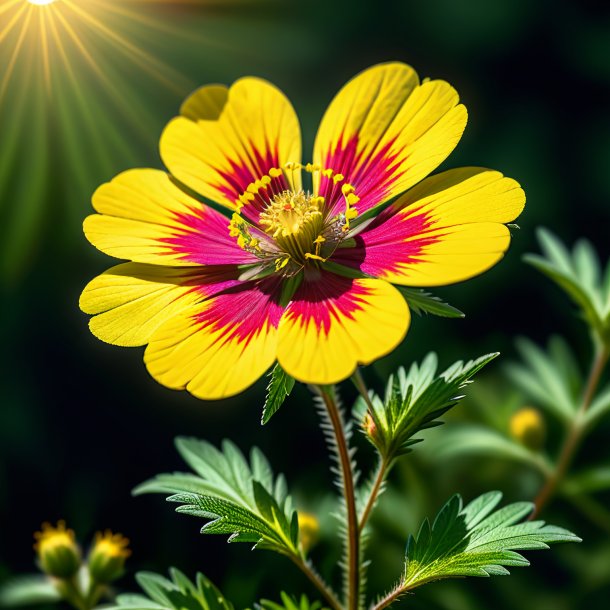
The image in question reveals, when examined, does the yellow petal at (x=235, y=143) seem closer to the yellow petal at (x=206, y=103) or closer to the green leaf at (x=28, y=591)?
the yellow petal at (x=206, y=103)

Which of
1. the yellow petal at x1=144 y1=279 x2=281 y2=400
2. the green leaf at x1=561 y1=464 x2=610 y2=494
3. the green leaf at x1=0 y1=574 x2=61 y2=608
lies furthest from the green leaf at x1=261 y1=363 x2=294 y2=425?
the green leaf at x1=561 y1=464 x2=610 y2=494

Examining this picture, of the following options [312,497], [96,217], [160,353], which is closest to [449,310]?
[160,353]

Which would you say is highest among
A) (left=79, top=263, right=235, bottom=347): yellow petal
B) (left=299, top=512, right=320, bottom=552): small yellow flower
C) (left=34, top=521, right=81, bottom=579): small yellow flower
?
(left=79, top=263, right=235, bottom=347): yellow petal

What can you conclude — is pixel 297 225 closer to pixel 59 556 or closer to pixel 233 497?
pixel 233 497

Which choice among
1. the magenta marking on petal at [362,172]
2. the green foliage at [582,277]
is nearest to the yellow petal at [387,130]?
the magenta marking on petal at [362,172]

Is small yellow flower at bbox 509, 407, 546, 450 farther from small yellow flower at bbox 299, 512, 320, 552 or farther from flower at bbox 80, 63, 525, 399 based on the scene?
flower at bbox 80, 63, 525, 399

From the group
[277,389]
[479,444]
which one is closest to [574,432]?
[479,444]
